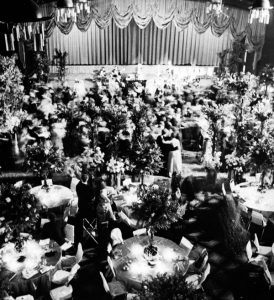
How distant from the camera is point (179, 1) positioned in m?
17.1

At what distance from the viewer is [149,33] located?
19.8 m

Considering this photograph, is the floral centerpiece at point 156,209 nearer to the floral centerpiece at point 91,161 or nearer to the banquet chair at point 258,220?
the banquet chair at point 258,220

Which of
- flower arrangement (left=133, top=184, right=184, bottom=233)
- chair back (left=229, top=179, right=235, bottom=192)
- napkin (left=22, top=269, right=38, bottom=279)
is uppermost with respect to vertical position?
flower arrangement (left=133, top=184, right=184, bottom=233)

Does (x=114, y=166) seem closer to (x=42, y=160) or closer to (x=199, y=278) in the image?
(x=42, y=160)

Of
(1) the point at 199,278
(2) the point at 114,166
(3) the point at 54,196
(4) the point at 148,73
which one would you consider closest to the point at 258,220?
(1) the point at 199,278

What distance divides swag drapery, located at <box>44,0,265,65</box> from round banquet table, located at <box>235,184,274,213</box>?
39.2ft

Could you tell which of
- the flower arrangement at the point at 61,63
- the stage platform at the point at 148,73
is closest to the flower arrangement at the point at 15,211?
the stage platform at the point at 148,73

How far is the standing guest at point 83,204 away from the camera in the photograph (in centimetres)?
676

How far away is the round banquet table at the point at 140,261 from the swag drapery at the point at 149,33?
12.6 m

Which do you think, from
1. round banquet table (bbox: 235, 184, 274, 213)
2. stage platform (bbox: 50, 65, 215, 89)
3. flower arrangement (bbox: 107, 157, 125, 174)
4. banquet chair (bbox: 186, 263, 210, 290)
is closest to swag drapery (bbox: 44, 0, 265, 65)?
stage platform (bbox: 50, 65, 215, 89)

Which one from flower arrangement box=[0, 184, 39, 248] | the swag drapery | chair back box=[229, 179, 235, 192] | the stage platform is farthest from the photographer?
the stage platform

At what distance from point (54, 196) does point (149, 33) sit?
14742mm

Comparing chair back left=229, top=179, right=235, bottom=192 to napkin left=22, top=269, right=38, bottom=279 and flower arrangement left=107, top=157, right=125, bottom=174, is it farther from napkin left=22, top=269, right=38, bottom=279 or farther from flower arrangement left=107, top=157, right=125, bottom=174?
napkin left=22, top=269, right=38, bottom=279

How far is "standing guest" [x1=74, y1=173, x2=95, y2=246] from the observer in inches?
266
